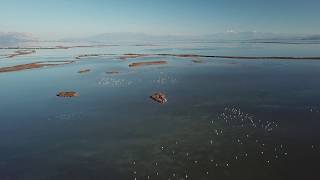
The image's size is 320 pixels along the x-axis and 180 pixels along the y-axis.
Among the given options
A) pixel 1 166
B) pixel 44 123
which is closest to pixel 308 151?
pixel 1 166

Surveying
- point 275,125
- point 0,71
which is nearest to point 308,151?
point 275,125

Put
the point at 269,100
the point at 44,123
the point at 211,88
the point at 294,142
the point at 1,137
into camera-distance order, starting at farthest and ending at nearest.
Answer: the point at 211,88 < the point at 269,100 < the point at 44,123 < the point at 1,137 < the point at 294,142

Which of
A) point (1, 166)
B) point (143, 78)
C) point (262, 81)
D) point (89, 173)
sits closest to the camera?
point (89, 173)

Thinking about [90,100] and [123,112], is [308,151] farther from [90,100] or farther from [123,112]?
[90,100]

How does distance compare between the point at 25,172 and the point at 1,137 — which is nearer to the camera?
the point at 25,172

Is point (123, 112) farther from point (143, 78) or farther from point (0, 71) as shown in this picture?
point (0, 71)

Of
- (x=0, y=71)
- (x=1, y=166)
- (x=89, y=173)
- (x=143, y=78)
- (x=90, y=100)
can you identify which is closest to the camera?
(x=89, y=173)
